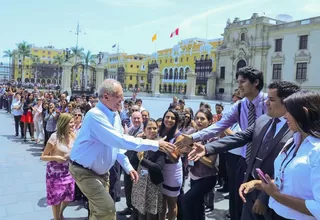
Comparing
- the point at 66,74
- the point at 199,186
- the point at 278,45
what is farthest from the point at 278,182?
the point at 278,45

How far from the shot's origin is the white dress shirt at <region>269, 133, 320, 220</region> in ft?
5.57

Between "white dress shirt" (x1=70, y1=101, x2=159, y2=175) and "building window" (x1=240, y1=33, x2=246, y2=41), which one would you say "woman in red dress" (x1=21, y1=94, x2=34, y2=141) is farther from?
"building window" (x1=240, y1=33, x2=246, y2=41)

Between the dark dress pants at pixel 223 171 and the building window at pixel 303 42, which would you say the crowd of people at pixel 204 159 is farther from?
the building window at pixel 303 42

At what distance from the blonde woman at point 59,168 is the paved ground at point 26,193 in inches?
25.5

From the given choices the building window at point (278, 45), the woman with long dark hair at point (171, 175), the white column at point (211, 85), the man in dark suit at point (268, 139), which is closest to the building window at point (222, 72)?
the white column at point (211, 85)

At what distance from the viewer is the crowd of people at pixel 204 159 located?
1.90 meters

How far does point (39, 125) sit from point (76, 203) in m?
6.25

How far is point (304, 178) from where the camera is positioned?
5.98 ft

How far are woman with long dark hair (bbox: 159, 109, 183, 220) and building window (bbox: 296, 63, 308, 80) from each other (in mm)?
37878

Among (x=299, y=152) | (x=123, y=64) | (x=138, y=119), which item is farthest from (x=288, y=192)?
(x=123, y=64)

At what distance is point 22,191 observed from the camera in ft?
18.2

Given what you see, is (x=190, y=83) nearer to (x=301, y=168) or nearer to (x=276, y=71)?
(x=276, y=71)

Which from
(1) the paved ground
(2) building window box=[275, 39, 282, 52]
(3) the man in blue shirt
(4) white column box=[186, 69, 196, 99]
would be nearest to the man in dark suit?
(3) the man in blue shirt

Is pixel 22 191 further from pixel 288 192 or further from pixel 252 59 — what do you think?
pixel 252 59
